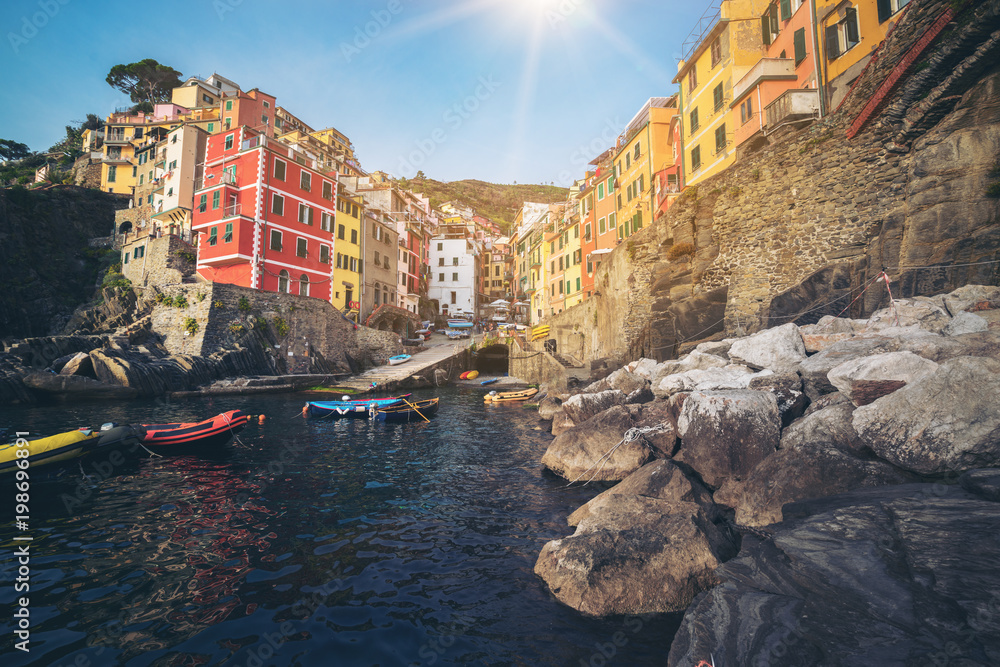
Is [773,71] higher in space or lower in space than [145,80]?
lower

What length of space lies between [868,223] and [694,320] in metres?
7.53

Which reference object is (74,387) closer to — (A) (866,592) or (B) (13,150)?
(A) (866,592)

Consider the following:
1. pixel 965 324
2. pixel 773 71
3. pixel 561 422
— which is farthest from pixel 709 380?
pixel 773 71

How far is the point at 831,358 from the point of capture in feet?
35.6

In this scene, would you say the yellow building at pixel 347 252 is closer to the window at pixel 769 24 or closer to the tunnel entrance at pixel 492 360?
the tunnel entrance at pixel 492 360

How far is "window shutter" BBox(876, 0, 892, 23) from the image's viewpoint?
16.3 metres

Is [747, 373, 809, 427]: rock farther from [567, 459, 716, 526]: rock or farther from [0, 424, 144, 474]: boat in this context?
[0, 424, 144, 474]: boat

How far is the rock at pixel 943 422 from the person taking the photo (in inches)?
243

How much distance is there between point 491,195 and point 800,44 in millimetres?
129222

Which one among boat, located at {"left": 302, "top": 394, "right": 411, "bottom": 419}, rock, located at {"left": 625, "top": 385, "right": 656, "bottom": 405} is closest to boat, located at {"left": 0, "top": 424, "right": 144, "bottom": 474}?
boat, located at {"left": 302, "top": 394, "right": 411, "bottom": 419}

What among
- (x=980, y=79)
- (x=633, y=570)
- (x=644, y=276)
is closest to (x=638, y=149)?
(x=644, y=276)

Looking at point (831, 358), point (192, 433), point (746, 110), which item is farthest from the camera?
point (746, 110)

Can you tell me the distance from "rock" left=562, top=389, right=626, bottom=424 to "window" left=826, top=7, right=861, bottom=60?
58.4 feet

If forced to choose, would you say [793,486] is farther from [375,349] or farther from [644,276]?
[375,349]
